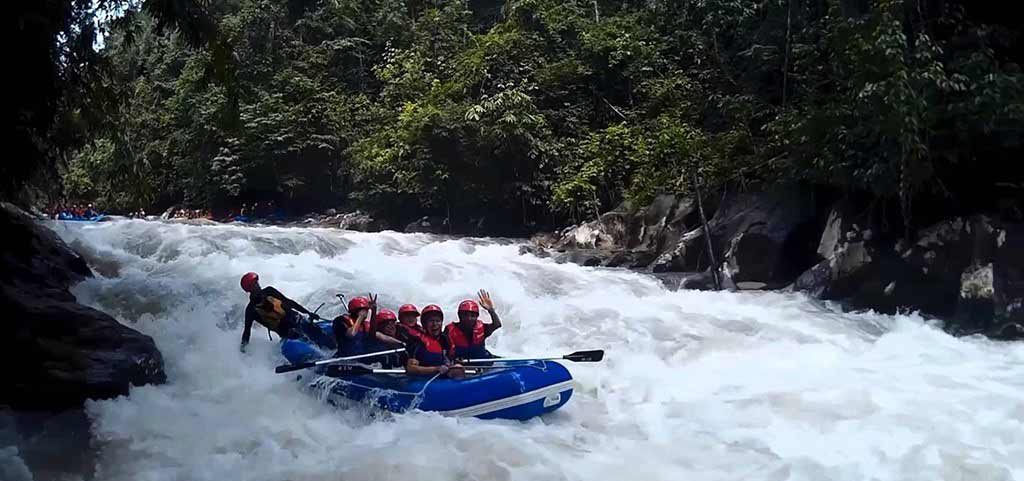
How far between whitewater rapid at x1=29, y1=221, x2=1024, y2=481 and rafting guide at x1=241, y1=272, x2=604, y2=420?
0.46 ft

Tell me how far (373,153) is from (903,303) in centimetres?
1198

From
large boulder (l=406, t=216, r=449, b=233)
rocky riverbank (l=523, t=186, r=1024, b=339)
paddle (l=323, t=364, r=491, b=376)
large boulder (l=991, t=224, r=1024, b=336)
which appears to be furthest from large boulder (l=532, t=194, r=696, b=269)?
paddle (l=323, t=364, r=491, b=376)

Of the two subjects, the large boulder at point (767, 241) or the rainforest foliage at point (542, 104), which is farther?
the large boulder at point (767, 241)

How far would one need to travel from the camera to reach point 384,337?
5.76 meters

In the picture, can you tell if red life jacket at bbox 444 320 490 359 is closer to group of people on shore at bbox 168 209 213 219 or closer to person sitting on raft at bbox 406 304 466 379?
person sitting on raft at bbox 406 304 466 379

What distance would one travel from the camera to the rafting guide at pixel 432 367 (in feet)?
16.5

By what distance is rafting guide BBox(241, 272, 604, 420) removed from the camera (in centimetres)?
503

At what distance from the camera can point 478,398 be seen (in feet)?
16.5

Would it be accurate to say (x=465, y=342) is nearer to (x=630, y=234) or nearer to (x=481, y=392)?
(x=481, y=392)

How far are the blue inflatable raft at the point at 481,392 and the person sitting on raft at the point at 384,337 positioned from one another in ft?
1.08

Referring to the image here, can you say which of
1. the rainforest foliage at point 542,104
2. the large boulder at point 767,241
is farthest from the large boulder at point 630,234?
the large boulder at point 767,241

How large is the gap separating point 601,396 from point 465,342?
1232 mm

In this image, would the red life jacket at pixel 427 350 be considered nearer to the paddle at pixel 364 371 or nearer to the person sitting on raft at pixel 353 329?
the paddle at pixel 364 371

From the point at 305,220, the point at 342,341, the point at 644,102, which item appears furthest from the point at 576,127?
the point at 342,341
